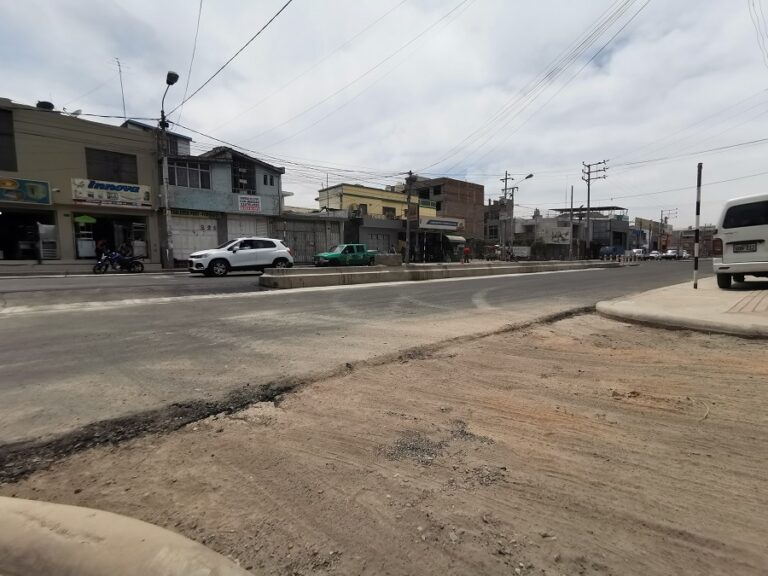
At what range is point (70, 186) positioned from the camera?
81.5ft

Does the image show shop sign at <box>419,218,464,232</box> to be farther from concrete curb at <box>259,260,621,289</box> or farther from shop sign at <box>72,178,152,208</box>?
shop sign at <box>72,178,152,208</box>

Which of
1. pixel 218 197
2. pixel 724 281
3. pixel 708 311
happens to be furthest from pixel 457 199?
pixel 708 311

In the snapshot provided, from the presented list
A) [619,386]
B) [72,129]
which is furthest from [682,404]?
[72,129]

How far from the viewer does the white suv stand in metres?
18.8

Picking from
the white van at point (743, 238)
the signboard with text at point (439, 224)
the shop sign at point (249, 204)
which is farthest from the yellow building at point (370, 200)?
the white van at point (743, 238)

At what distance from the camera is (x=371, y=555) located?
204 centimetres

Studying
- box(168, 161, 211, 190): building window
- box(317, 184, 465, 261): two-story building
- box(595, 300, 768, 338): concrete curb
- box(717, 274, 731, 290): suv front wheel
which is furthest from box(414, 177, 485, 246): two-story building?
box(595, 300, 768, 338): concrete curb

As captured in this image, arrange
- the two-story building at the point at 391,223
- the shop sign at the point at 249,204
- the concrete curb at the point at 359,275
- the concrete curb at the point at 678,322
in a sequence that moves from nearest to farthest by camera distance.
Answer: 1. the concrete curb at the point at 678,322
2. the concrete curb at the point at 359,275
3. the shop sign at the point at 249,204
4. the two-story building at the point at 391,223

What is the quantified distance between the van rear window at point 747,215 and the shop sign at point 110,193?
29.0 m

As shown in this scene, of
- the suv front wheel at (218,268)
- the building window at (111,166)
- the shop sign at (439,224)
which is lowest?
the suv front wheel at (218,268)

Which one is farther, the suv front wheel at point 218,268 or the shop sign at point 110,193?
the shop sign at point 110,193

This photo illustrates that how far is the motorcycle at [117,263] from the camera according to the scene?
21641 mm

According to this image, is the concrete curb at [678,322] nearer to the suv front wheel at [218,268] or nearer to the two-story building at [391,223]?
the suv front wheel at [218,268]

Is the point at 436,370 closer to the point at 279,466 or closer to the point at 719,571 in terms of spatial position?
the point at 279,466
